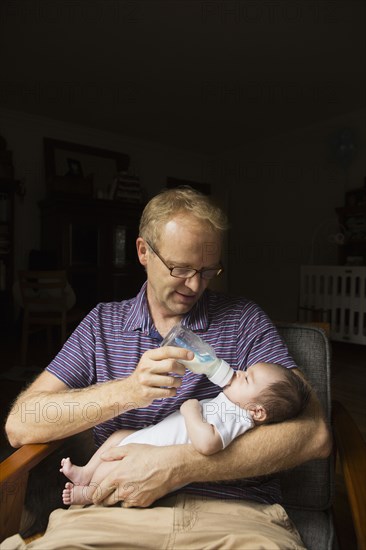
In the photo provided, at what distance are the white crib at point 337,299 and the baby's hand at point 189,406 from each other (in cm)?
320

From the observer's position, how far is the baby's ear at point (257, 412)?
913 millimetres

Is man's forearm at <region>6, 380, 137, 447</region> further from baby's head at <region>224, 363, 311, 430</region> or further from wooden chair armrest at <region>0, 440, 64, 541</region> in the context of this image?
baby's head at <region>224, 363, 311, 430</region>

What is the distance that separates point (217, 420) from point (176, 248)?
1.50 feet

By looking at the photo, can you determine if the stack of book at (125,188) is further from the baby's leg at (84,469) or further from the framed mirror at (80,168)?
the baby's leg at (84,469)

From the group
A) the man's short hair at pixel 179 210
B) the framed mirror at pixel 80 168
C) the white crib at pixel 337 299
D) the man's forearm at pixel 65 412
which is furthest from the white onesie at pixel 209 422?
the framed mirror at pixel 80 168

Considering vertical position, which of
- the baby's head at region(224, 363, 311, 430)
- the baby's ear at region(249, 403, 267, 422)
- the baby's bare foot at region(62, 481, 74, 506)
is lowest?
the baby's bare foot at region(62, 481, 74, 506)

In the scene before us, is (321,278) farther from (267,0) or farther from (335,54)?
(267,0)

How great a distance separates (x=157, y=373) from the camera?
0.83m

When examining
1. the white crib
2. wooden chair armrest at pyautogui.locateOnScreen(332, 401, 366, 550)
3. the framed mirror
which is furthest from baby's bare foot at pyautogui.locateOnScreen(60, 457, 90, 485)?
the framed mirror

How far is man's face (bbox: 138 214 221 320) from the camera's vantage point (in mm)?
1036

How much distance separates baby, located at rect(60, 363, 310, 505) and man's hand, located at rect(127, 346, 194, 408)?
0.12 meters

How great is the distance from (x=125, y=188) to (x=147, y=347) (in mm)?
4041

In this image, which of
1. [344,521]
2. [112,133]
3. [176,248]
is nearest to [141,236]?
[176,248]

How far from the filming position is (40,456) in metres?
0.91
